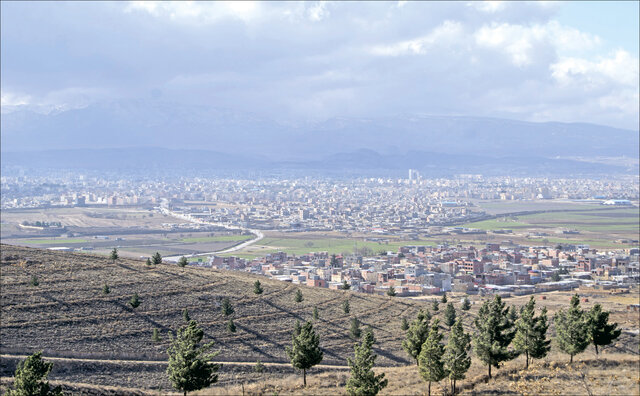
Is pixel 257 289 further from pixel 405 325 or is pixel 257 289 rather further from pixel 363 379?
pixel 363 379

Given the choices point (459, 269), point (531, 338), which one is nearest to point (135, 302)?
point (531, 338)

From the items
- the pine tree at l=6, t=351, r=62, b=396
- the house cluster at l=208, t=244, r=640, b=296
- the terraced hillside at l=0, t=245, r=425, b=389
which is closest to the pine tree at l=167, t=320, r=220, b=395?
the pine tree at l=6, t=351, r=62, b=396

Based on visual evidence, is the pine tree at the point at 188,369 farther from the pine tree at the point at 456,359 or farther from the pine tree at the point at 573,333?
the pine tree at the point at 573,333

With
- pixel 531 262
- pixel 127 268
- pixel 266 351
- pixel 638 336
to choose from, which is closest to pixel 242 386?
pixel 266 351

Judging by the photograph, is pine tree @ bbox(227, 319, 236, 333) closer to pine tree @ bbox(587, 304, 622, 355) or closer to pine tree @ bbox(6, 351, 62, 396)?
pine tree @ bbox(6, 351, 62, 396)

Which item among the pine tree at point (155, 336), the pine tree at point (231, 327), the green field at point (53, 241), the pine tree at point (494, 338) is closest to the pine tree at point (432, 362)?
the pine tree at point (494, 338)

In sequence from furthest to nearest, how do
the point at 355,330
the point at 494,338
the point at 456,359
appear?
the point at 355,330, the point at 494,338, the point at 456,359
